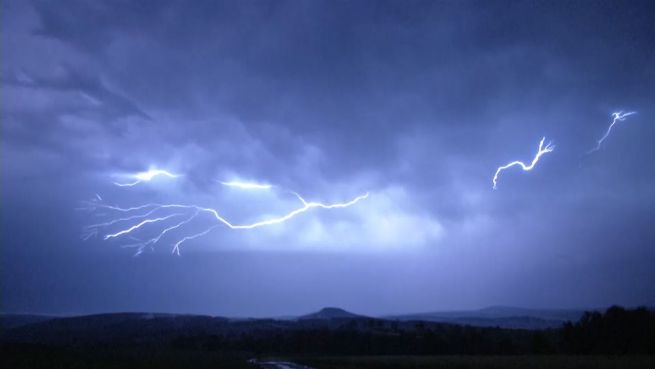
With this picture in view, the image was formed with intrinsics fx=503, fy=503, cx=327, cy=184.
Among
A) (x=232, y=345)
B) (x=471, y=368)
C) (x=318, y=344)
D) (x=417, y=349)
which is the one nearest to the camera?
(x=471, y=368)

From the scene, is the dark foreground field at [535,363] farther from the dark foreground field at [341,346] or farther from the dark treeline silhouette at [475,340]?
the dark treeline silhouette at [475,340]

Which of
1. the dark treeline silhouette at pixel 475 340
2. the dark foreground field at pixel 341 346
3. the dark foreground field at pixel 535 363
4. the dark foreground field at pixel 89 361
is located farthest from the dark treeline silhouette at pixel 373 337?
the dark foreground field at pixel 535 363

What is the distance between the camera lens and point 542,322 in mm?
182250

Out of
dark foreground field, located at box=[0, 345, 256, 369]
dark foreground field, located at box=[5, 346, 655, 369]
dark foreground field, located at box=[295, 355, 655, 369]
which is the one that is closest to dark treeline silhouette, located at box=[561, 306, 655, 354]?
dark foreground field, located at box=[5, 346, 655, 369]

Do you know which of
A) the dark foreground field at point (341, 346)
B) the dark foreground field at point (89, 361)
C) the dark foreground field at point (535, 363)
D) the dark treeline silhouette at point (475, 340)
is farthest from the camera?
the dark treeline silhouette at point (475, 340)

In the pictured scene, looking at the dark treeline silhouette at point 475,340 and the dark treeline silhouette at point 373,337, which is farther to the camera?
the dark treeline silhouette at point 373,337

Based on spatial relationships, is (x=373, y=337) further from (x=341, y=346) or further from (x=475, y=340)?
(x=475, y=340)

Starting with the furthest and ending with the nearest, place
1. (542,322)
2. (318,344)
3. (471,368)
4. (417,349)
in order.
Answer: (542,322) < (318,344) < (417,349) < (471,368)

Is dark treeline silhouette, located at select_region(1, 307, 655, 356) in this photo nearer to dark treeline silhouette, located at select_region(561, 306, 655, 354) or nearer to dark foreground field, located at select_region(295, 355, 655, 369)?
dark treeline silhouette, located at select_region(561, 306, 655, 354)

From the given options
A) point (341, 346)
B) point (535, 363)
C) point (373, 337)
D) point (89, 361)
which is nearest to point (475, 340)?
point (373, 337)

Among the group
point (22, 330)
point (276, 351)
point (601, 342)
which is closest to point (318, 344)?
point (276, 351)

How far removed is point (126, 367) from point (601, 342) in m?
45.1

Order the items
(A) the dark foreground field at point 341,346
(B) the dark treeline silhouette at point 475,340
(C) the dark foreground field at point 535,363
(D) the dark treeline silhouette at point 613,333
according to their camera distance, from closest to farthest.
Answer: (C) the dark foreground field at point 535,363
(A) the dark foreground field at point 341,346
(D) the dark treeline silhouette at point 613,333
(B) the dark treeline silhouette at point 475,340

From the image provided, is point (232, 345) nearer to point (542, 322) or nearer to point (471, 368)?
point (471, 368)
